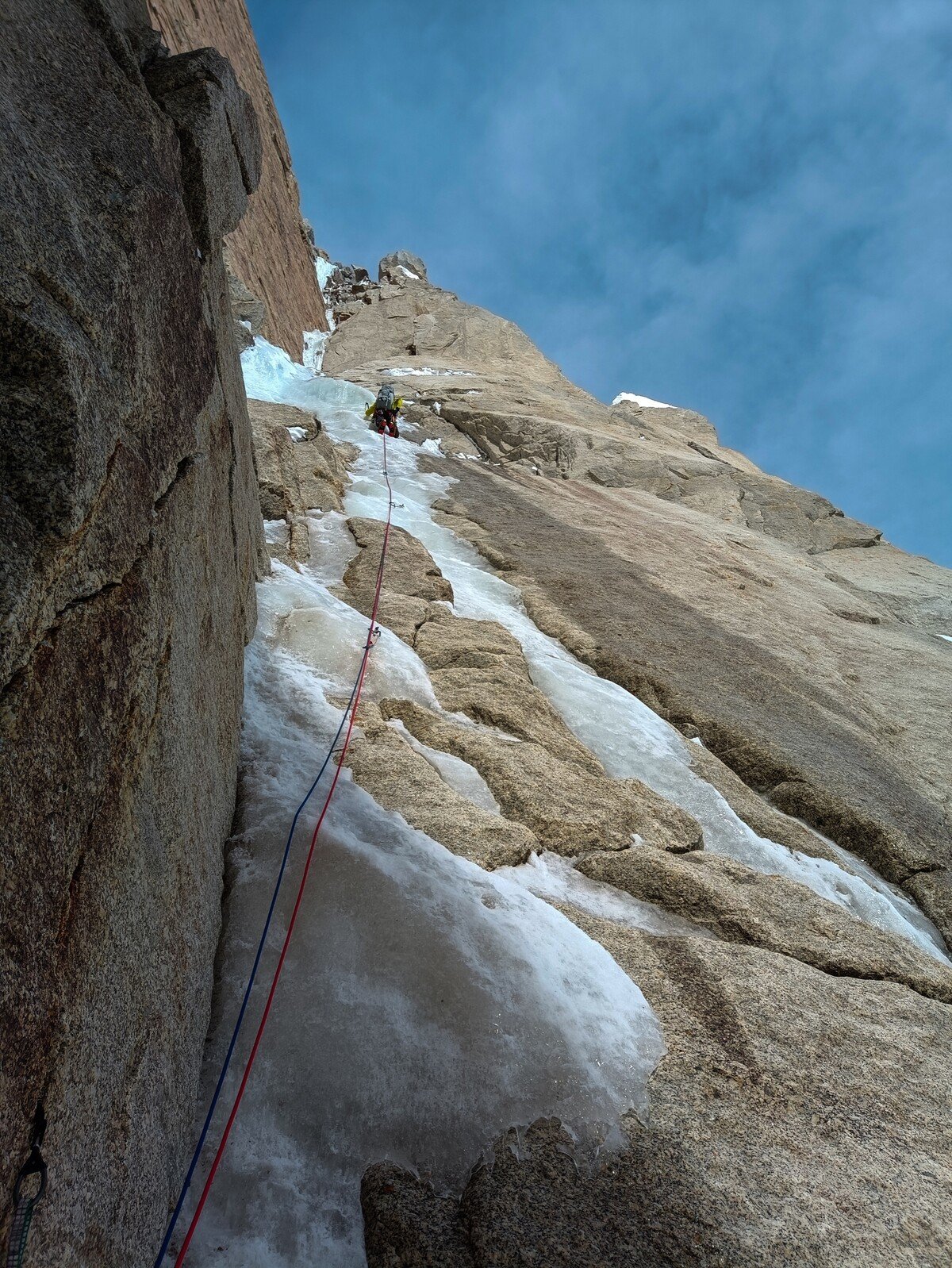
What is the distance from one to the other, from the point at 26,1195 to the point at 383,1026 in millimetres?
1818

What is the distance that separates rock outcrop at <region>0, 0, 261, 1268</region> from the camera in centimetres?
157

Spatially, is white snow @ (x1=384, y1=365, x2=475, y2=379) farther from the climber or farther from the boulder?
the boulder

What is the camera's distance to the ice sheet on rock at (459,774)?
539 centimetres

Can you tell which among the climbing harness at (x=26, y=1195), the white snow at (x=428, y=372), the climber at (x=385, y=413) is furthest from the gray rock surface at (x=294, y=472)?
the white snow at (x=428, y=372)

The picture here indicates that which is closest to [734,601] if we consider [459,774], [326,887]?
[459,774]

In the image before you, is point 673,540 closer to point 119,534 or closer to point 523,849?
point 523,849

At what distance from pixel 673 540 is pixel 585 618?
5218 millimetres

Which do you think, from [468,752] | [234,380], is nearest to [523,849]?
[468,752]

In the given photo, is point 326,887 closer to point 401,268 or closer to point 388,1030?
point 388,1030

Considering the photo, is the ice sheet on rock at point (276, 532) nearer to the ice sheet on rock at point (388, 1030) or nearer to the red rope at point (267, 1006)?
the red rope at point (267, 1006)

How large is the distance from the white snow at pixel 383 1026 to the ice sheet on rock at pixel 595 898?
1.31 ft

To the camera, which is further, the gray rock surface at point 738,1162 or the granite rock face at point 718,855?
the granite rock face at point 718,855

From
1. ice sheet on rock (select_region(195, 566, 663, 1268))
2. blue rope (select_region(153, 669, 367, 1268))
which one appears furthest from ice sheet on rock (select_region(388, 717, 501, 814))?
blue rope (select_region(153, 669, 367, 1268))

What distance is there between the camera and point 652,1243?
2.53 meters
